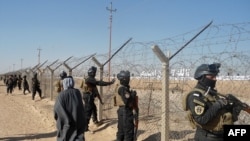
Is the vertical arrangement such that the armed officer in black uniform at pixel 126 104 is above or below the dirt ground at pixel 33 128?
above

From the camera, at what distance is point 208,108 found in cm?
348

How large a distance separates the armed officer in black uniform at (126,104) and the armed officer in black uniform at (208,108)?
218cm

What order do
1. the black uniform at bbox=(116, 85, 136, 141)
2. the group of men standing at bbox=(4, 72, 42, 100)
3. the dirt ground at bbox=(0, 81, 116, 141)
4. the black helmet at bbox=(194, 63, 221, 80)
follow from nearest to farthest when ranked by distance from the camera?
the black helmet at bbox=(194, 63, 221, 80) → the black uniform at bbox=(116, 85, 136, 141) → the dirt ground at bbox=(0, 81, 116, 141) → the group of men standing at bbox=(4, 72, 42, 100)

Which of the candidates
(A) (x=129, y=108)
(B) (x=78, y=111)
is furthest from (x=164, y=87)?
(B) (x=78, y=111)

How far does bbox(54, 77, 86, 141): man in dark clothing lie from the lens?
203 inches

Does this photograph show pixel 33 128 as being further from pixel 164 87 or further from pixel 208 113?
pixel 208 113

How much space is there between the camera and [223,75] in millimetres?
4973

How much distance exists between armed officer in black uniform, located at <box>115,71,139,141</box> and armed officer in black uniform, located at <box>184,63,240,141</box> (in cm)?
218

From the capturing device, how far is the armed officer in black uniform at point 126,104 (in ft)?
19.3

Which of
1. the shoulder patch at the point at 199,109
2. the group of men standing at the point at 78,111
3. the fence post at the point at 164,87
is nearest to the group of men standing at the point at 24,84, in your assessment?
the group of men standing at the point at 78,111

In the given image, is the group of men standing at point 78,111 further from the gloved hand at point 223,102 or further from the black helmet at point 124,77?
the gloved hand at point 223,102

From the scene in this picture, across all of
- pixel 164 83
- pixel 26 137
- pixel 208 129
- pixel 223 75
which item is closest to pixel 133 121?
pixel 164 83

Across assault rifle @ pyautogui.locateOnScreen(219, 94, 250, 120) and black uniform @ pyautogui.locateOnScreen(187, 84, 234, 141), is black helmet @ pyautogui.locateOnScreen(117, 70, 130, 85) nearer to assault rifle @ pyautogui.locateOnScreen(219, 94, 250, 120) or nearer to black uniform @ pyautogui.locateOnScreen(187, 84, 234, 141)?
black uniform @ pyautogui.locateOnScreen(187, 84, 234, 141)

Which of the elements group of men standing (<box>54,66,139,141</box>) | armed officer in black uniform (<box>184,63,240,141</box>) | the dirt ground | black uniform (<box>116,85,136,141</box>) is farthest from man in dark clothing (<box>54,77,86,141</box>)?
the dirt ground
